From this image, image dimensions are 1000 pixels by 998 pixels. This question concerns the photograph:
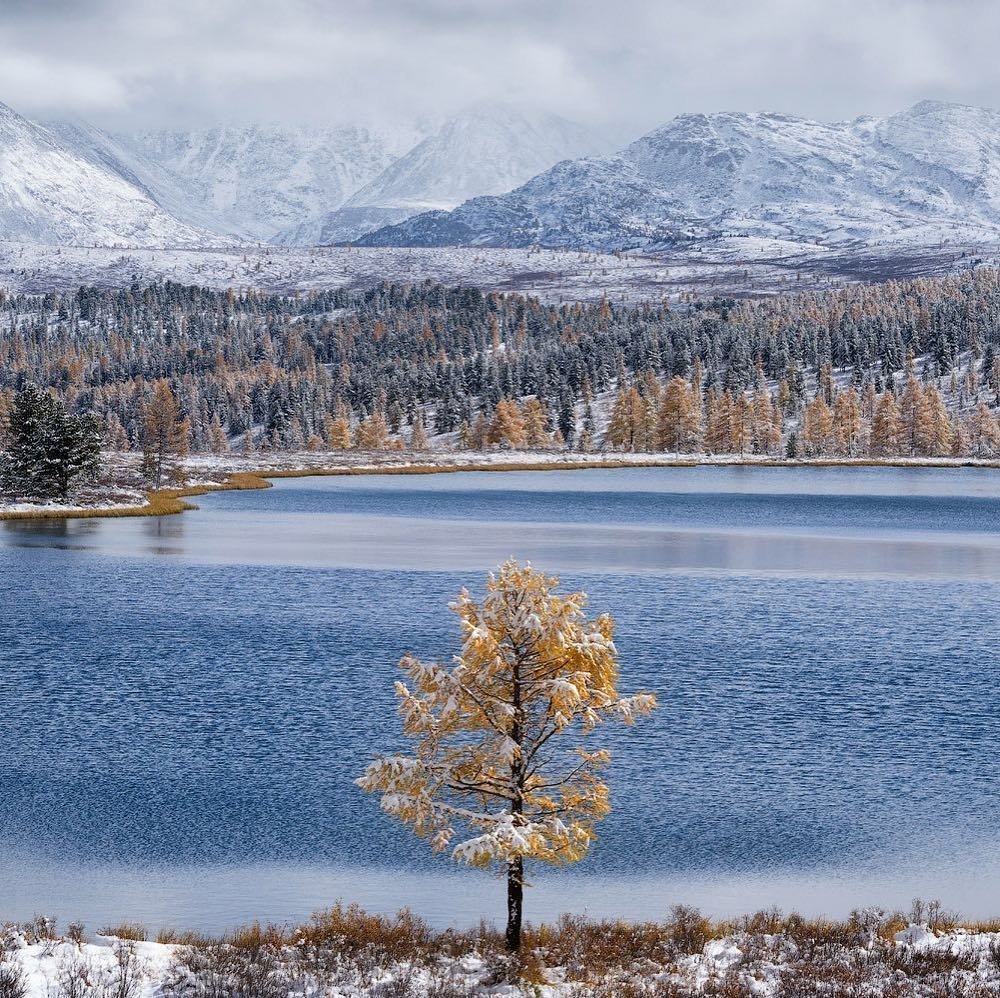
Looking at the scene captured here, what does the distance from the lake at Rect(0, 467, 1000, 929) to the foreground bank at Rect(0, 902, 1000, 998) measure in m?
2.60

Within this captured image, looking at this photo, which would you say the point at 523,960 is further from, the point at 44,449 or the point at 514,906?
the point at 44,449

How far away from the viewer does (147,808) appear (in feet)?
100

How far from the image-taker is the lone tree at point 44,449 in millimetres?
106562

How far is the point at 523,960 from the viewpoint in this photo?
806 inches

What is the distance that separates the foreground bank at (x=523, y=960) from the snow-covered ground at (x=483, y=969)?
0.10ft

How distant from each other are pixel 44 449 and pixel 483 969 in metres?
95.7

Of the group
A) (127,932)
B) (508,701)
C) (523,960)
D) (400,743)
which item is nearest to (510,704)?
(508,701)

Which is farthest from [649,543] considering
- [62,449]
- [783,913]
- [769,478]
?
[769,478]

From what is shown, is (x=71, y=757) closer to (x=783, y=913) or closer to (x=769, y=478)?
(x=783, y=913)

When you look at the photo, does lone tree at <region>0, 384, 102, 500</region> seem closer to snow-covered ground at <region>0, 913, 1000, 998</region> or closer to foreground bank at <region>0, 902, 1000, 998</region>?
foreground bank at <region>0, 902, 1000, 998</region>

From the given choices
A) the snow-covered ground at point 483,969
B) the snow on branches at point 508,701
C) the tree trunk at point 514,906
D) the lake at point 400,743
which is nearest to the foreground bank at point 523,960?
the snow-covered ground at point 483,969

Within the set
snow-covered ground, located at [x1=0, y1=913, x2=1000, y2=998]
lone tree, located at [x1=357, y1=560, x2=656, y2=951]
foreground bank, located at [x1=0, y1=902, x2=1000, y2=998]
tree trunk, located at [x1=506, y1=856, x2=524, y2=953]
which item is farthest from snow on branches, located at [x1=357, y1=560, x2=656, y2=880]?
→ snow-covered ground, located at [x1=0, y1=913, x2=1000, y2=998]

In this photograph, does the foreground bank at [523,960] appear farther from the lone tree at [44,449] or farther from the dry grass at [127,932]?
the lone tree at [44,449]

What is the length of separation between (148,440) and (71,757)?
11444 cm
